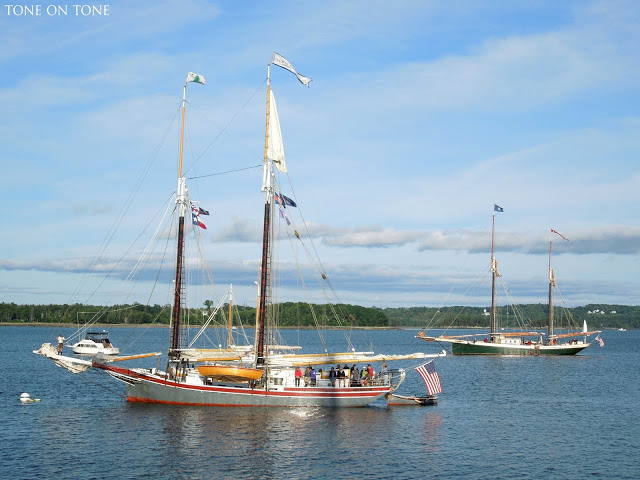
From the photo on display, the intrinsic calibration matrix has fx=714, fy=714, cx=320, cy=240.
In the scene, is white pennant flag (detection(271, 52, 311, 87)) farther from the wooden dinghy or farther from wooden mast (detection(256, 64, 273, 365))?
the wooden dinghy

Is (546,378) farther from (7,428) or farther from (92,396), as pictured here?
(7,428)

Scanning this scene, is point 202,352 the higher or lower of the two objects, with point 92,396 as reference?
higher

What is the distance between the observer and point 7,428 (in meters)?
49.5

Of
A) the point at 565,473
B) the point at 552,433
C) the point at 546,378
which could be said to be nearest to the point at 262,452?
the point at 565,473

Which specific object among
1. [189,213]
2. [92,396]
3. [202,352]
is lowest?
[92,396]

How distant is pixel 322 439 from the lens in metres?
47.1

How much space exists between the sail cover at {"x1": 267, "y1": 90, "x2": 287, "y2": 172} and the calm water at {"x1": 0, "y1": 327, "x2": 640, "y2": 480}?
67.8 feet

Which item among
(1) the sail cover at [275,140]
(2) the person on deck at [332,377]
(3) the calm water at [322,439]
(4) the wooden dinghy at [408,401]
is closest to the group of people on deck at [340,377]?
(2) the person on deck at [332,377]

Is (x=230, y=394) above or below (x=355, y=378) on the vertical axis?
below

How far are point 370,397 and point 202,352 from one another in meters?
15.7

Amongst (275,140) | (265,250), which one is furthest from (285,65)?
(265,250)

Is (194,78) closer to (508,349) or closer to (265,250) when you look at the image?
(265,250)

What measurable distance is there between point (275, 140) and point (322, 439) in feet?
84.9

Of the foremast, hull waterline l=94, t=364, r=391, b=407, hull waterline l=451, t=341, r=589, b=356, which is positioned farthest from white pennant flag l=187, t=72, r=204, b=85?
hull waterline l=451, t=341, r=589, b=356
